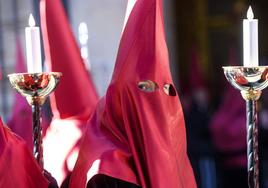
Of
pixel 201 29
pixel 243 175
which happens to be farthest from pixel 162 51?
pixel 201 29

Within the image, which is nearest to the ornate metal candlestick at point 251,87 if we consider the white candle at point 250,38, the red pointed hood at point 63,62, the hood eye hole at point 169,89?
the white candle at point 250,38

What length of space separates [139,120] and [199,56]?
5.16 m

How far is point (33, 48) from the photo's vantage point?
158 centimetres

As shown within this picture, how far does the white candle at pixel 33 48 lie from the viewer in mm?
1572

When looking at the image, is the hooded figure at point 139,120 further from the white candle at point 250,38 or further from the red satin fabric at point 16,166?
the white candle at point 250,38

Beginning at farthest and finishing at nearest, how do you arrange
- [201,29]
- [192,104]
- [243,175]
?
[201,29], [192,104], [243,175]

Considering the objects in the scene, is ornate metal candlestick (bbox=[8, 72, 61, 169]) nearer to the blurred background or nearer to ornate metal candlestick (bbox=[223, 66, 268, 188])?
ornate metal candlestick (bbox=[223, 66, 268, 188])

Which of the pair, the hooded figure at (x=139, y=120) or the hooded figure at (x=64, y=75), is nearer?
the hooded figure at (x=139, y=120)

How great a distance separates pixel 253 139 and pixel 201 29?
205 inches

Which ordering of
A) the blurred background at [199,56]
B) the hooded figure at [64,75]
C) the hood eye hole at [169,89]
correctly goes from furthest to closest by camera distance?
the blurred background at [199,56]
the hooded figure at [64,75]
the hood eye hole at [169,89]

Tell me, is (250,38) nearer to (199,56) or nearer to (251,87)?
(251,87)

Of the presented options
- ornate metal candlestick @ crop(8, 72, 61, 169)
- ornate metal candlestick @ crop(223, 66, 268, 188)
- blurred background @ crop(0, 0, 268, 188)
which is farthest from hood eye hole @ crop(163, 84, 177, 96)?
blurred background @ crop(0, 0, 268, 188)

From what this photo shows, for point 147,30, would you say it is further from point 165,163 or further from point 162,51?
point 165,163

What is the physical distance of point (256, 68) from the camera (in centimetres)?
151
